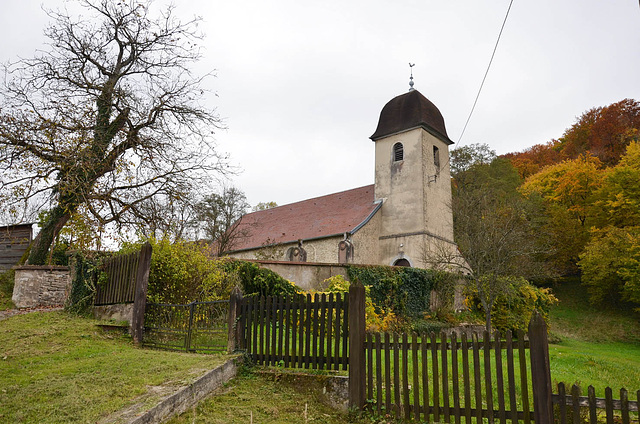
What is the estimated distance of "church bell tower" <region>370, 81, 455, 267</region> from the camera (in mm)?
23578

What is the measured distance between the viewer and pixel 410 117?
990 inches

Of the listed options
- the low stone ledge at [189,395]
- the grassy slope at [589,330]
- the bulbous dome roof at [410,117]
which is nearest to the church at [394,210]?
the bulbous dome roof at [410,117]

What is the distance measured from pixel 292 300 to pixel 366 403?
182 centimetres

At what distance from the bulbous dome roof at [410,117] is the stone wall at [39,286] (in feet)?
60.6

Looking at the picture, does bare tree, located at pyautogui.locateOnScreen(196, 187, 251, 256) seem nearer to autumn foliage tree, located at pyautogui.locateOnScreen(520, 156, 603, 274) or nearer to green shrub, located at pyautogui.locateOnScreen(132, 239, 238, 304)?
green shrub, located at pyautogui.locateOnScreen(132, 239, 238, 304)

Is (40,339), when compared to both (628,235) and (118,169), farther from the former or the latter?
(628,235)

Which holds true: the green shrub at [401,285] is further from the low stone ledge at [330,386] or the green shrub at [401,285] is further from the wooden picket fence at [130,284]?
the low stone ledge at [330,386]

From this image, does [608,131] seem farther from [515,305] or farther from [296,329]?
[296,329]

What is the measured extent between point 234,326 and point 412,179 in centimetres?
1877

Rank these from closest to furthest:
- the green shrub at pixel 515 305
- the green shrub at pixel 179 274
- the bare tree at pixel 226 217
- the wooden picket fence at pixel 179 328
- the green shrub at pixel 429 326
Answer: the wooden picket fence at pixel 179 328 → the green shrub at pixel 179 274 → the green shrub at pixel 429 326 → the green shrub at pixel 515 305 → the bare tree at pixel 226 217

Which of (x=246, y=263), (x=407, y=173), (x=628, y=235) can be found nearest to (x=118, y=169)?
(x=246, y=263)

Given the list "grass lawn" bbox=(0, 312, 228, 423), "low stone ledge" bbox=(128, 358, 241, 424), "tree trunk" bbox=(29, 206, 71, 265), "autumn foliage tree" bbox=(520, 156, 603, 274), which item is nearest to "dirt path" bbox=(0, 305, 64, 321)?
"tree trunk" bbox=(29, 206, 71, 265)

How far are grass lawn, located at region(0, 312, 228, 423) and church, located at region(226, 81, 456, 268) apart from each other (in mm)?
15157

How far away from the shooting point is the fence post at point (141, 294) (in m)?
8.85
